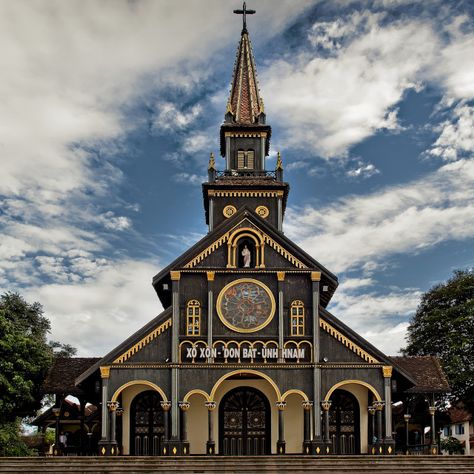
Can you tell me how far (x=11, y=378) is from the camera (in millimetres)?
42312

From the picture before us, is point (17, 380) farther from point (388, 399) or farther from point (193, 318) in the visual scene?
point (388, 399)

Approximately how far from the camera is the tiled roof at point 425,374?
4216 cm

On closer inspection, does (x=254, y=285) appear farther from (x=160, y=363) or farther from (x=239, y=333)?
(x=160, y=363)

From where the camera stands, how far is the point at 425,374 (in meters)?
43.8

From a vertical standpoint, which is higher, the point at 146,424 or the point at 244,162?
the point at 244,162

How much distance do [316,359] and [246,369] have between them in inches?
141

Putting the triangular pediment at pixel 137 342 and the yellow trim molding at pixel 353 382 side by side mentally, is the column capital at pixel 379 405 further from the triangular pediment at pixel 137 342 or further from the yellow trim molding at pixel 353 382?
the triangular pediment at pixel 137 342

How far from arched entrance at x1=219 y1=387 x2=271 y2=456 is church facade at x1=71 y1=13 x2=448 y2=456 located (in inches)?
2.1

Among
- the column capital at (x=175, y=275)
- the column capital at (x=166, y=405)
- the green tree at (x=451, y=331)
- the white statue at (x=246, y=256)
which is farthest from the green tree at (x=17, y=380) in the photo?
the green tree at (x=451, y=331)

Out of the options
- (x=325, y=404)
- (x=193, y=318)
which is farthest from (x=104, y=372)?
(x=325, y=404)

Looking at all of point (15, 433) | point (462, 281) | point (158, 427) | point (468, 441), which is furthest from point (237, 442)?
point (468, 441)

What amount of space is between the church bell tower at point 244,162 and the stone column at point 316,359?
548 cm

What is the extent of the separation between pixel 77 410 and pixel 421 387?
777 inches

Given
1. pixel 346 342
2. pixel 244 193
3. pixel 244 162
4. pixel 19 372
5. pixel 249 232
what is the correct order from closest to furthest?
1. pixel 346 342
2. pixel 249 232
3. pixel 19 372
4. pixel 244 193
5. pixel 244 162
